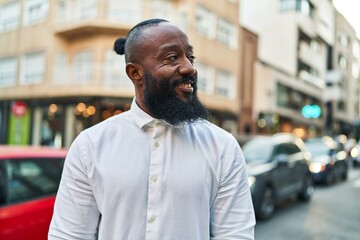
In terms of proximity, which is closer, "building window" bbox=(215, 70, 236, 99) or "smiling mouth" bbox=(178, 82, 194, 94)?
"smiling mouth" bbox=(178, 82, 194, 94)

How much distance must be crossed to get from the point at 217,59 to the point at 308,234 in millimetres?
16900

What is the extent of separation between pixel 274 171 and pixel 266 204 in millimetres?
709

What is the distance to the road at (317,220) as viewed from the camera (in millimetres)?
6520

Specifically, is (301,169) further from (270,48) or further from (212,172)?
(270,48)

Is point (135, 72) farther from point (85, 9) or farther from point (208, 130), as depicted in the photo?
point (85, 9)

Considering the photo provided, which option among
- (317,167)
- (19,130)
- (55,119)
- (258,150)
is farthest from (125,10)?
(258,150)

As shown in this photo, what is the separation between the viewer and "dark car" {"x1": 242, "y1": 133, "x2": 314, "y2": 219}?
7.38 m

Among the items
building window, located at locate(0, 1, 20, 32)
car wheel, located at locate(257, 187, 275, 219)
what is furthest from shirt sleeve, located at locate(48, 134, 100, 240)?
building window, located at locate(0, 1, 20, 32)

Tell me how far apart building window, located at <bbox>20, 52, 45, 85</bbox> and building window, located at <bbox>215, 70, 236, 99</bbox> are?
376 inches

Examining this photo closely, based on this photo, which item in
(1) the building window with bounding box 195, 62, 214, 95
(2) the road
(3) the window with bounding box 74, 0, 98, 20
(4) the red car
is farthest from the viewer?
(1) the building window with bounding box 195, 62, 214, 95

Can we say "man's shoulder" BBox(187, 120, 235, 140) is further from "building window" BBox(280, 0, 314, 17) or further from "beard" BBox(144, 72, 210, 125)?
"building window" BBox(280, 0, 314, 17)

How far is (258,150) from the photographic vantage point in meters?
8.56

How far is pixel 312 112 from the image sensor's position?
→ 23.9m

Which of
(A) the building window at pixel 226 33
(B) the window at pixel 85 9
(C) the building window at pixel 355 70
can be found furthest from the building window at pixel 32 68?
(C) the building window at pixel 355 70
